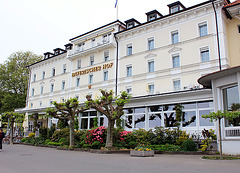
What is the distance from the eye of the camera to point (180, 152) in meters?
15.2

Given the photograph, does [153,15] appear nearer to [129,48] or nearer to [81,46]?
[129,48]

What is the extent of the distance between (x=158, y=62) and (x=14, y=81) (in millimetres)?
33636

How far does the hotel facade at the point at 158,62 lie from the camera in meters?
20.2

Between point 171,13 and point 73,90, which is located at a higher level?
point 171,13

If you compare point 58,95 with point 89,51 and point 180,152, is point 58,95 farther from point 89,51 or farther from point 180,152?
point 180,152

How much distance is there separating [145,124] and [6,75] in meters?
36.7

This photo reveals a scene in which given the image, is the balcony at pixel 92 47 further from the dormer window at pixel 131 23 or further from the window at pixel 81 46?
the dormer window at pixel 131 23

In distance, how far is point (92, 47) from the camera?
31.8m

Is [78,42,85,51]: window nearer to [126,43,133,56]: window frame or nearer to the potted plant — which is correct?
[126,43,133,56]: window frame

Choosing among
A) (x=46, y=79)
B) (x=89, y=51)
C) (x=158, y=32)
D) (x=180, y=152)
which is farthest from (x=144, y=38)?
(x=46, y=79)

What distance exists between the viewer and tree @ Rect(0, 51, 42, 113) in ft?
152

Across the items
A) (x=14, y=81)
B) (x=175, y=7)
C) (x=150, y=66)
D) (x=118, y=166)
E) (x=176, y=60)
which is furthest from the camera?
(x=14, y=81)

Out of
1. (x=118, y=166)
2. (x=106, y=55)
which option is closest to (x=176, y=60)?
(x=106, y=55)

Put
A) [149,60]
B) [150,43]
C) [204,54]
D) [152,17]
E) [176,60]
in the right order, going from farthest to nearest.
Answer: [152,17], [150,43], [149,60], [176,60], [204,54]
